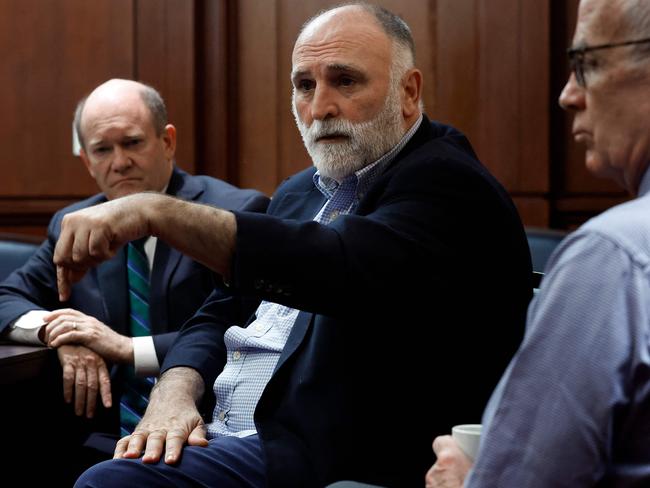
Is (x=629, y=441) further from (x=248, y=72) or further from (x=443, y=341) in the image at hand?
(x=248, y=72)

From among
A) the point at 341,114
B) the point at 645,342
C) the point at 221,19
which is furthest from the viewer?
the point at 221,19

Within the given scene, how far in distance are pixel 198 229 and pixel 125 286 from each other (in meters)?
1.25

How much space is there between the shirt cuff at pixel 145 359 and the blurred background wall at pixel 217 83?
128cm

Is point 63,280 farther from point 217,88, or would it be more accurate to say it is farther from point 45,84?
point 45,84

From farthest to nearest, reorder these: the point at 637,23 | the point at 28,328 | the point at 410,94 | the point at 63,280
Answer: the point at 28,328 < the point at 410,94 < the point at 63,280 < the point at 637,23

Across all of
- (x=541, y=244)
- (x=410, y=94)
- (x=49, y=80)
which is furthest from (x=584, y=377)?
(x=49, y=80)

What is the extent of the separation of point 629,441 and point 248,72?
115 inches

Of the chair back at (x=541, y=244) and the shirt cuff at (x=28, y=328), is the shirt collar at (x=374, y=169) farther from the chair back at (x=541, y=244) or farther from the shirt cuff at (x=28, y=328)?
the shirt cuff at (x=28, y=328)

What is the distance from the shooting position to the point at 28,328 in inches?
99.0

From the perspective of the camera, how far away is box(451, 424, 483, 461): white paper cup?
3.77ft

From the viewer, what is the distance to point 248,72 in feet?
12.1

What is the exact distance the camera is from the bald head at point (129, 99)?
2.92m

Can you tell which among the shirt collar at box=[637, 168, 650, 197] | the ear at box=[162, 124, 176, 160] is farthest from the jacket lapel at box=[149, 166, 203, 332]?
the shirt collar at box=[637, 168, 650, 197]

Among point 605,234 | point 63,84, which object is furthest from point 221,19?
point 605,234
